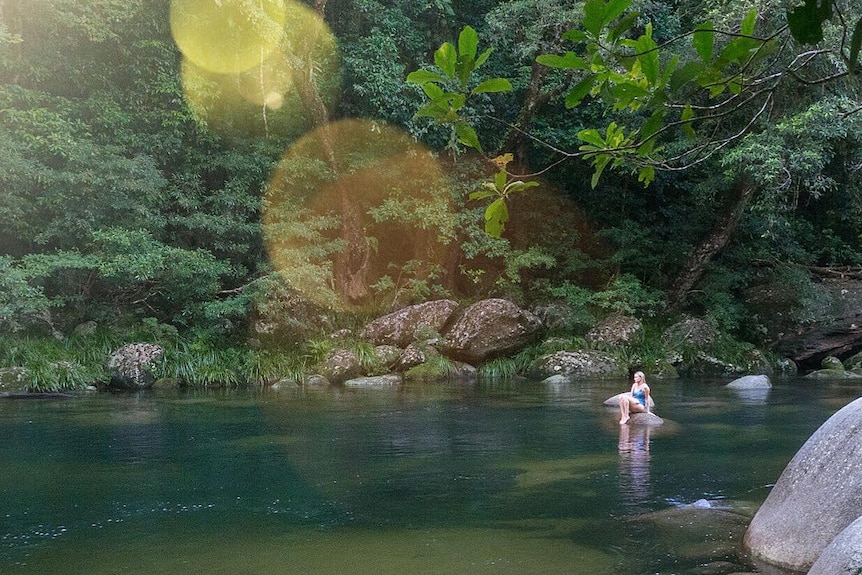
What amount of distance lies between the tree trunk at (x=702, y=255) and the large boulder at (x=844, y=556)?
60.2 feet

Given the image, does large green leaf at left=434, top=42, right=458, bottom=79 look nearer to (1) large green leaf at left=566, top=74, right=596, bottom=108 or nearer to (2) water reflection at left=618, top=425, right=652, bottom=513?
(1) large green leaf at left=566, top=74, right=596, bottom=108

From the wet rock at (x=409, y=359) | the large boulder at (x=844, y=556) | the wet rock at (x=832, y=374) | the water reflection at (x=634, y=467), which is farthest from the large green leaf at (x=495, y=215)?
the wet rock at (x=832, y=374)

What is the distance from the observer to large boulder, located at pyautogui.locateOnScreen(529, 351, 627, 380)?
18062 millimetres

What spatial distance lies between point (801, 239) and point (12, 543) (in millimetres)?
22327

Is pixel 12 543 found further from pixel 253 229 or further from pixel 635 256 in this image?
pixel 635 256

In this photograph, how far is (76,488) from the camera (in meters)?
6.99

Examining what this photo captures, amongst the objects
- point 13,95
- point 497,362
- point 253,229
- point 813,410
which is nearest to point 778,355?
point 497,362

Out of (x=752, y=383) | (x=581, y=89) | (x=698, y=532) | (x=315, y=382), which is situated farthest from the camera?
(x=315, y=382)

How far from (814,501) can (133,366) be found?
→ 13.8 meters

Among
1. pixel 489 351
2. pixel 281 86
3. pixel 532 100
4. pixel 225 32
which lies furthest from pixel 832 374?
pixel 225 32

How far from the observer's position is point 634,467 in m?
7.75

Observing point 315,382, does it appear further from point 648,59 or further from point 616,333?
point 648,59

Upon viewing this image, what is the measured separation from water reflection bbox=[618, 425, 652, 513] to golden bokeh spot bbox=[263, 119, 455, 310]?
9.83 metres

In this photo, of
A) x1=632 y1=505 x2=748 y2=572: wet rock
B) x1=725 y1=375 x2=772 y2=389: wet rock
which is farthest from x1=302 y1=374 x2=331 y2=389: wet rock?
x1=632 y1=505 x2=748 y2=572: wet rock
